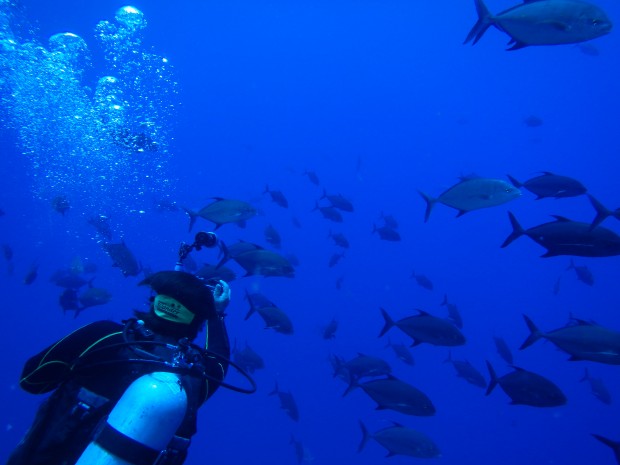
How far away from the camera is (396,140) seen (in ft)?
296

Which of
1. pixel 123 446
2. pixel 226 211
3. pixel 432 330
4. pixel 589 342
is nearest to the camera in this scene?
pixel 123 446

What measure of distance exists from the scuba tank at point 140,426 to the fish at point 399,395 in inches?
166

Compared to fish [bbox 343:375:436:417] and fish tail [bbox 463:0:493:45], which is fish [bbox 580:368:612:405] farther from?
fish tail [bbox 463:0:493:45]

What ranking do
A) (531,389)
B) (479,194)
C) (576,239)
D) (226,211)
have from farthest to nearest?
1. (226,211)
2. (479,194)
3. (531,389)
4. (576,239)

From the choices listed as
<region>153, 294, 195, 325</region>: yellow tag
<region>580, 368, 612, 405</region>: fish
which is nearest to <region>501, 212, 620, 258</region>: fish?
<region>153, 294, 195, 325</region>: yellow tag

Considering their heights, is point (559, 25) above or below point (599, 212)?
above

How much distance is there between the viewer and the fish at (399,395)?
570 cm

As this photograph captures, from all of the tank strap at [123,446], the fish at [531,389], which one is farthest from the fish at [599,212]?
the tank strap at [123,446]

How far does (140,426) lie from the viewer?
1.82 m

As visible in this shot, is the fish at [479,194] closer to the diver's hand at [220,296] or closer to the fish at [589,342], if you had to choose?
the fish at [589,342]

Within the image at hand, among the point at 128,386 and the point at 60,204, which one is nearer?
the point at 128,386

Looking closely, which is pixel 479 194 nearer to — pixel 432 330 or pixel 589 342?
pixel 432 330

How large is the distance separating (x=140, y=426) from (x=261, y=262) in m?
5.22

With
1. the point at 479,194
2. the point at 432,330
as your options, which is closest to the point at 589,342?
the point at 432,330
